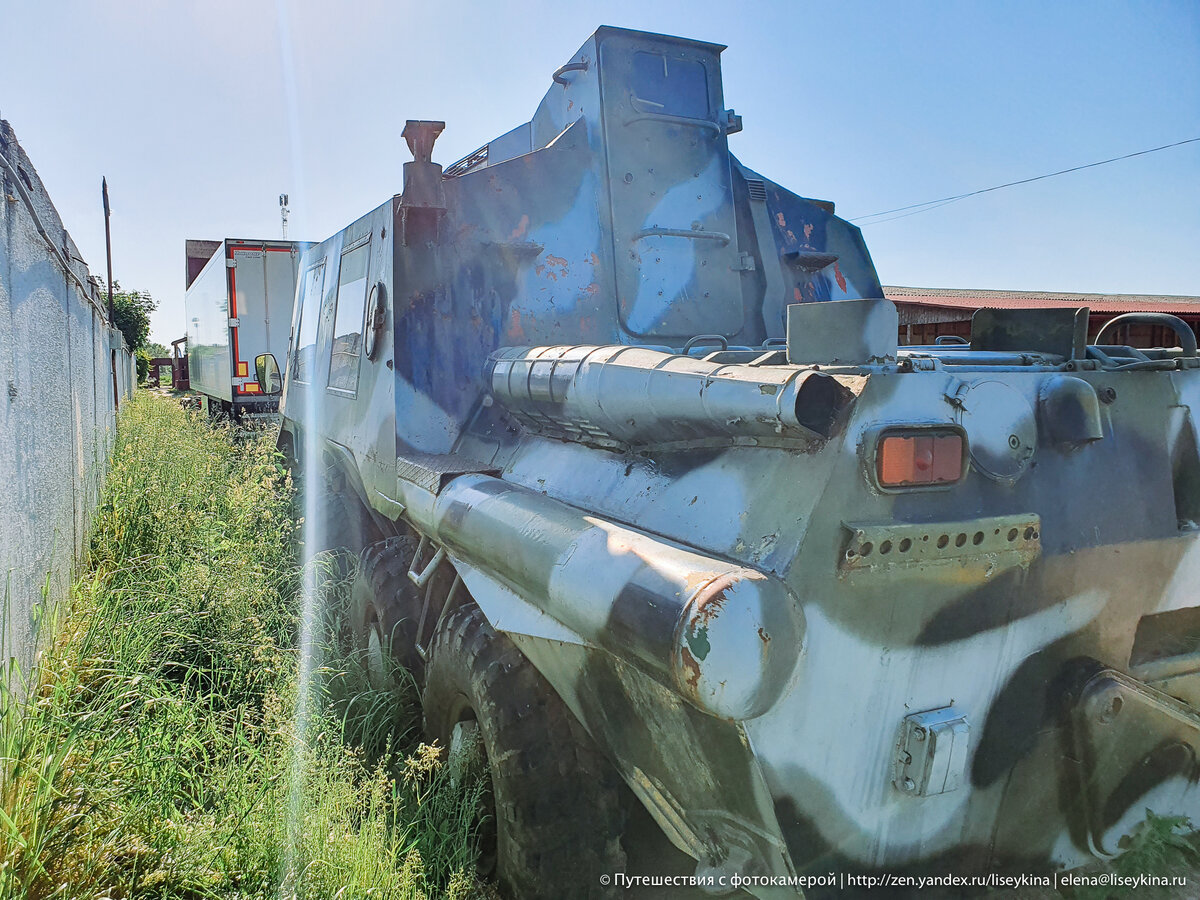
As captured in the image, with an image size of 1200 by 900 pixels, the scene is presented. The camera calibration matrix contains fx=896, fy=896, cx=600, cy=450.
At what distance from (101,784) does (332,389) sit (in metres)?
2.81

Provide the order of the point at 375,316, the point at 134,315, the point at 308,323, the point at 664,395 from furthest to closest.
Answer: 1. the point at 134,315
2. the point at 308,323
3. the point at 375,316
4. the point at 664,395

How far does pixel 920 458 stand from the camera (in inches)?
73.2

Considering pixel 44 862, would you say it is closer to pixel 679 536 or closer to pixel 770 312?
pixel 679 536

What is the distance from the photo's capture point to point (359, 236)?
4.47 metres

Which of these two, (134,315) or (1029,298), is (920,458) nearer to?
(1029,298)

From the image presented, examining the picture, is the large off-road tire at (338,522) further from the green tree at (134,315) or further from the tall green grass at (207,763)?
the green tree at (134,315)

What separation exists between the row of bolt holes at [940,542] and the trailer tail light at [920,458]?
11 centimetres

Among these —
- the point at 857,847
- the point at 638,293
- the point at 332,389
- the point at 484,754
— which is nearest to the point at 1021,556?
the point at 857,847

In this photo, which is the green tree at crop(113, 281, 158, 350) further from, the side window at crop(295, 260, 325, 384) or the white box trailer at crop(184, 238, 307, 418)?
the side window at crop(295, 260, 325, 384)

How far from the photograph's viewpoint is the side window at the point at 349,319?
4.37 m

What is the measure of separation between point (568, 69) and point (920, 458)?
297 centimetres

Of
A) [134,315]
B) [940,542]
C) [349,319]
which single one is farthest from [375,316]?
[134,315]

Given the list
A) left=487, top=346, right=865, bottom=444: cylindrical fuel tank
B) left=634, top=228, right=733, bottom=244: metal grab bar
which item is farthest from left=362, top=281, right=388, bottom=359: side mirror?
left=634, top=228, right=733, bottom=244: metal grab bar

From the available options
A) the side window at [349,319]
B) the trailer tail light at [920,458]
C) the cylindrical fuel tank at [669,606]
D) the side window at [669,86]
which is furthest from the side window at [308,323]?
the trailer tail light at [920,458]
